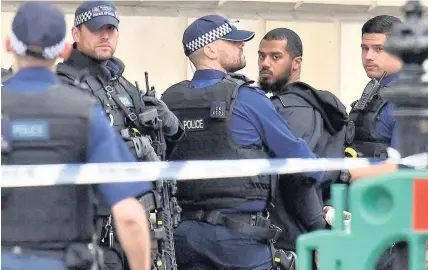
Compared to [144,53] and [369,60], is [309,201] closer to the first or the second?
[369,60]

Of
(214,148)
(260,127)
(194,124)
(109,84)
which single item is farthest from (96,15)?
(260,127)

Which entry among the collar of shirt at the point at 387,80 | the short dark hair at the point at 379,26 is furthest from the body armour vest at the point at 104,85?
the short dark hair at the point at 379,26

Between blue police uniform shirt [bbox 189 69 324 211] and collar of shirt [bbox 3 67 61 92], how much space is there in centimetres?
186

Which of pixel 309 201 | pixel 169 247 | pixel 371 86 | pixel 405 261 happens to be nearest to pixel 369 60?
pixel 371 86

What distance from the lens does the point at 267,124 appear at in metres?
6.72

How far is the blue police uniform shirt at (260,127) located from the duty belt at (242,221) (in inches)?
2.1

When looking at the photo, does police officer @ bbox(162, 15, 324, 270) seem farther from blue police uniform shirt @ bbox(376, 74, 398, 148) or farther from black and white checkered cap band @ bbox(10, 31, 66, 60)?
black and white checkered cap band @ bbox(10, 31, 66, 60)

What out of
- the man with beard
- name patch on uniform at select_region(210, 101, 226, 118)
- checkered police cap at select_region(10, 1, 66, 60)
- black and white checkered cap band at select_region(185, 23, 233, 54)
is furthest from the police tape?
black and white checkered cap band at select_region(185, 23, 233, 54)

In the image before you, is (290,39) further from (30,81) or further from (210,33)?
(30,81)

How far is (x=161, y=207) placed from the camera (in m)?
6.56

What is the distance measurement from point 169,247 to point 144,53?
2507 millimetres

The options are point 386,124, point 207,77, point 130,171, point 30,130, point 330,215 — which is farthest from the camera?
point 386,124

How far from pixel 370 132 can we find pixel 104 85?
1.76m

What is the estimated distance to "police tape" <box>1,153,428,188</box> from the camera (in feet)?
16.1
